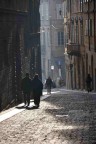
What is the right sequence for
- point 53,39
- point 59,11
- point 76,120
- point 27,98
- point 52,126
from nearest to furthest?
point 52,126 < point 76,120 < point 27,98 < point 53,39 < point 59,11

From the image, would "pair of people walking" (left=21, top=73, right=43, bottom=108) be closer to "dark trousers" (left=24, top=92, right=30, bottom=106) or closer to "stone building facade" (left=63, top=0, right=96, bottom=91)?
"dark trousers" (left=24, top=92, right=30, bottom=106)

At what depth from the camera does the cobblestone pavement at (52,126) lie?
19.4 meters

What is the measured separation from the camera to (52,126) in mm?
22891

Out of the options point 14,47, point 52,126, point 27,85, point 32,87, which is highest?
point 14,47

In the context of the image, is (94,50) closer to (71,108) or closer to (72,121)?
(71,108)

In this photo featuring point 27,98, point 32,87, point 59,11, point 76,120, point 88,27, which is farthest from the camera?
point 59,11

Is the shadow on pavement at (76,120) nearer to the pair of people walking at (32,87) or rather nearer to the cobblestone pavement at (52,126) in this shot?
the cobblestone pavement at (52,126)

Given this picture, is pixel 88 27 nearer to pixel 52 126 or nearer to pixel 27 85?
pixel 27 85

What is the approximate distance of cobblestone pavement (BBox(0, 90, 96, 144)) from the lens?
63.6ft

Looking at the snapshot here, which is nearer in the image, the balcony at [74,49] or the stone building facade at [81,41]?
the stone building facade at [81,41]

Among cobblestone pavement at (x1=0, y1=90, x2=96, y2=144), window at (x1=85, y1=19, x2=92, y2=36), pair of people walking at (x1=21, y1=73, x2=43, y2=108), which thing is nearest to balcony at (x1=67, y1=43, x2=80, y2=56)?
window at (x1=85, y1=19, x2=92, y2=36)

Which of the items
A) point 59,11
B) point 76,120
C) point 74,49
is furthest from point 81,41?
point 76,120

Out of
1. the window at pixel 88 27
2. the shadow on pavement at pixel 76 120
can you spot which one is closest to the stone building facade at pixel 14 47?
the shadow on pavement at pixel 76 120

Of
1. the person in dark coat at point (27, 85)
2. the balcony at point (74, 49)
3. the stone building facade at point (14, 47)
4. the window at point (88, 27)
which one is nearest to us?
the stone building facade at point (14, 47)
